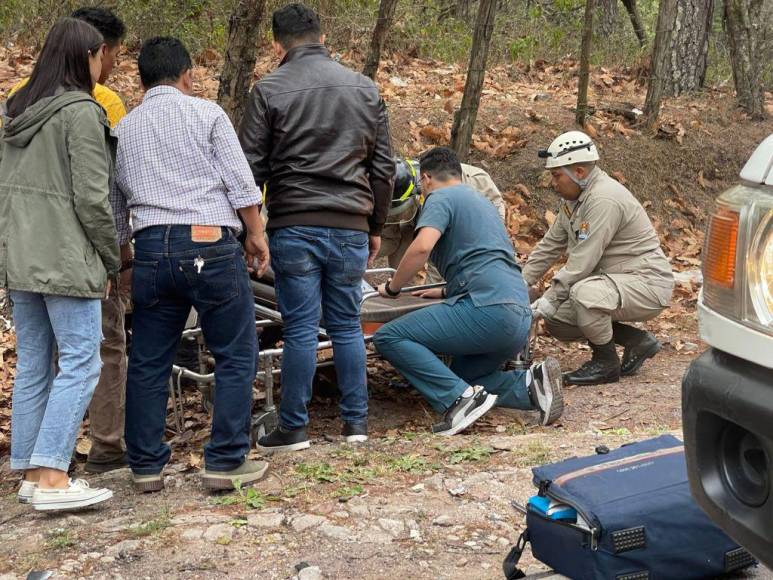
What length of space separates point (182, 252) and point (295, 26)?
57.3 inches

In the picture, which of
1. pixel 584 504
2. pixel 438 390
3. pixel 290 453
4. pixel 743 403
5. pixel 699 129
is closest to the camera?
pixel 743 403

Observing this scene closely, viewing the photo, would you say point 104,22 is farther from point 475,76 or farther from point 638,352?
point 475,76

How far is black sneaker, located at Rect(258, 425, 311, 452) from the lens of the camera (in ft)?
16.9

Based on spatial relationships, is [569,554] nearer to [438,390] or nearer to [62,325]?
[62,325]

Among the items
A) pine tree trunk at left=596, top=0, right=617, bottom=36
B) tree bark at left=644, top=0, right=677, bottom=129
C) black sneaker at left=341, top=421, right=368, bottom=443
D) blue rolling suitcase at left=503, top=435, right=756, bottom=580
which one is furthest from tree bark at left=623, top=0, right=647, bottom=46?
blue rolling suitcase at left=503, top=435, right=756, bottom=580

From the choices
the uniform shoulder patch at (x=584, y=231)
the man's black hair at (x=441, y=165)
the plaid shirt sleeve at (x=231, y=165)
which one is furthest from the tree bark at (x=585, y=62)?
the plaid shirt sleeve at (x=231, y=165)

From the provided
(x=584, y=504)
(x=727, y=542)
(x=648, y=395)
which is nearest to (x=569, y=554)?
(x=584, y=504)

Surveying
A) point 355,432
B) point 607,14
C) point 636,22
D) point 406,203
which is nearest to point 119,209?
point 355,432

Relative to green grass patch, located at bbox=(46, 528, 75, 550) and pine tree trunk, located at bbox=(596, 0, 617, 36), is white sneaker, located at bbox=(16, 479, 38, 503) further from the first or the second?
pine tree trunk, located at bbox=(596, 0, 617, 36)

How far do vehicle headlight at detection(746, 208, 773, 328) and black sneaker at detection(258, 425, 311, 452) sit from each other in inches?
124

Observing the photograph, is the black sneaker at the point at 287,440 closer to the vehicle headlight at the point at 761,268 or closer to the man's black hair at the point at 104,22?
the man's black hair at the point at 104,22

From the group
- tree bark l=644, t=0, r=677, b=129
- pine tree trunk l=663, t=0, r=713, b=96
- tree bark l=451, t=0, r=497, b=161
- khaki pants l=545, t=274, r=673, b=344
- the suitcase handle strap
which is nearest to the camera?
the suitcase handle strap

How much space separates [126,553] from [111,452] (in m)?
1.46

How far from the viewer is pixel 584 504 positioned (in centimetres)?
320
